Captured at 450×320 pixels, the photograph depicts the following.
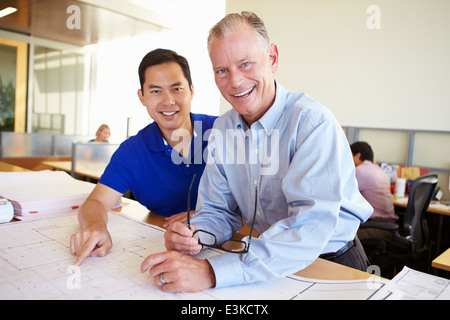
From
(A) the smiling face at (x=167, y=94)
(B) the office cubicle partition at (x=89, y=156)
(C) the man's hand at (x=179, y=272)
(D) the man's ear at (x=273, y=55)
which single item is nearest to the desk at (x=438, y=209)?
(A) the smiling face at (x=167, y=94)

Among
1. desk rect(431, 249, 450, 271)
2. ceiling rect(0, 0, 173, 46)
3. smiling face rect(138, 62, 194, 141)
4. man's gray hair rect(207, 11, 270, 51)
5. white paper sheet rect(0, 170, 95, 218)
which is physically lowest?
desk rect(431, 249, 450, 271)

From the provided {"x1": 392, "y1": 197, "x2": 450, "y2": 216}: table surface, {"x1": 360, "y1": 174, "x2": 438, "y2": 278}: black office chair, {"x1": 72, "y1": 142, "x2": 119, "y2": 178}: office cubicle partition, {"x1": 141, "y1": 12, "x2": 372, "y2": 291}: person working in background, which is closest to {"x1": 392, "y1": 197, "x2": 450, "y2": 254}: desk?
{"x1": 392, "y1": 197, "x2": 450, "y2": 216}: table surface

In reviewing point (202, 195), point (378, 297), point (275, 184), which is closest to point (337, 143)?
point (275, 184)

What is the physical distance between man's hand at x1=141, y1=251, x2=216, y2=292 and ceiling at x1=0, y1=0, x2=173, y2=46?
532cm

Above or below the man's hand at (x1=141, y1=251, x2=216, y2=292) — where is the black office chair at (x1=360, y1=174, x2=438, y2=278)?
below

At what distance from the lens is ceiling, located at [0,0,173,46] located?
17.9 ft

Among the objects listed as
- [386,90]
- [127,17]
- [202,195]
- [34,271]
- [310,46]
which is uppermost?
[127,17]

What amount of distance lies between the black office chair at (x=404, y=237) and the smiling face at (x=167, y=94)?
77.2 inches

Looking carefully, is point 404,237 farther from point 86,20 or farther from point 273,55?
point 86,20

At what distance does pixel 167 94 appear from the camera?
1604mm

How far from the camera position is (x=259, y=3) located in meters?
5.32

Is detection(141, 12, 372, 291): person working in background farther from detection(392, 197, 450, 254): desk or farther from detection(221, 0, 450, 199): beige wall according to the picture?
detection(221, 0, 450, 199): beige wall
